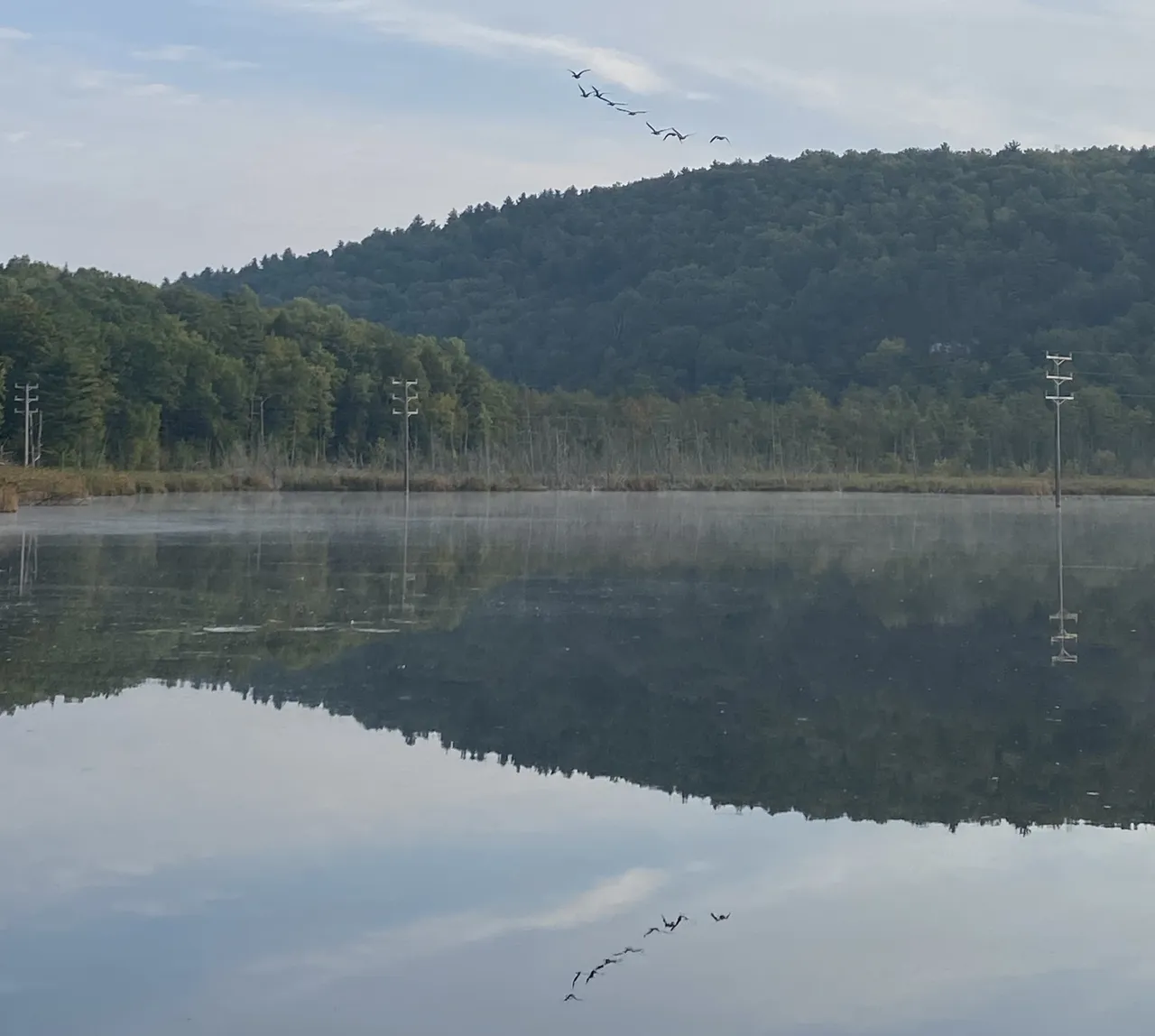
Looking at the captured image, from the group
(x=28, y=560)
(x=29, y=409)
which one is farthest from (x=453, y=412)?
(x=28, y=560)

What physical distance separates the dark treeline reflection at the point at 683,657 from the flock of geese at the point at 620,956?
5.05 feet

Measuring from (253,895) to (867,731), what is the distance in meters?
3.65

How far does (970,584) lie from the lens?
15781mm

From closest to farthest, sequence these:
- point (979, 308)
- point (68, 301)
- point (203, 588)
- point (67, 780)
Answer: point (67, 780) < point (203, 588) < point (68, 301) < point (979, 308)

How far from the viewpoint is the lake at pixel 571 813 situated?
4.34m

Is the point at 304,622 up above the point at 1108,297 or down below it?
below

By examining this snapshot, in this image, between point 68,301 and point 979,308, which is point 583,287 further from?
point 68,301

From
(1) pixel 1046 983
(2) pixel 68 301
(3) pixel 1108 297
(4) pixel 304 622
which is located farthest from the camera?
(3) pixel 1108 297

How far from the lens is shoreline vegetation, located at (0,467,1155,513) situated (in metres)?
51.1

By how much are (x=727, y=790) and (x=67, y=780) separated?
265 centimetres

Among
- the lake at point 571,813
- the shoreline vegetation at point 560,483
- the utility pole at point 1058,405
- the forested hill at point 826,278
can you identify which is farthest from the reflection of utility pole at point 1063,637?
the forested hill at point 826,278

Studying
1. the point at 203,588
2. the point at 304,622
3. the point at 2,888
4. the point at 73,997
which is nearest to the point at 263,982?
the point at 73,997

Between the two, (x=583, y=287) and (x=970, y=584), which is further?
(x=583, y=287)

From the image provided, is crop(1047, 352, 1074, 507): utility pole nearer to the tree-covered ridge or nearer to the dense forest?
the dense forest
